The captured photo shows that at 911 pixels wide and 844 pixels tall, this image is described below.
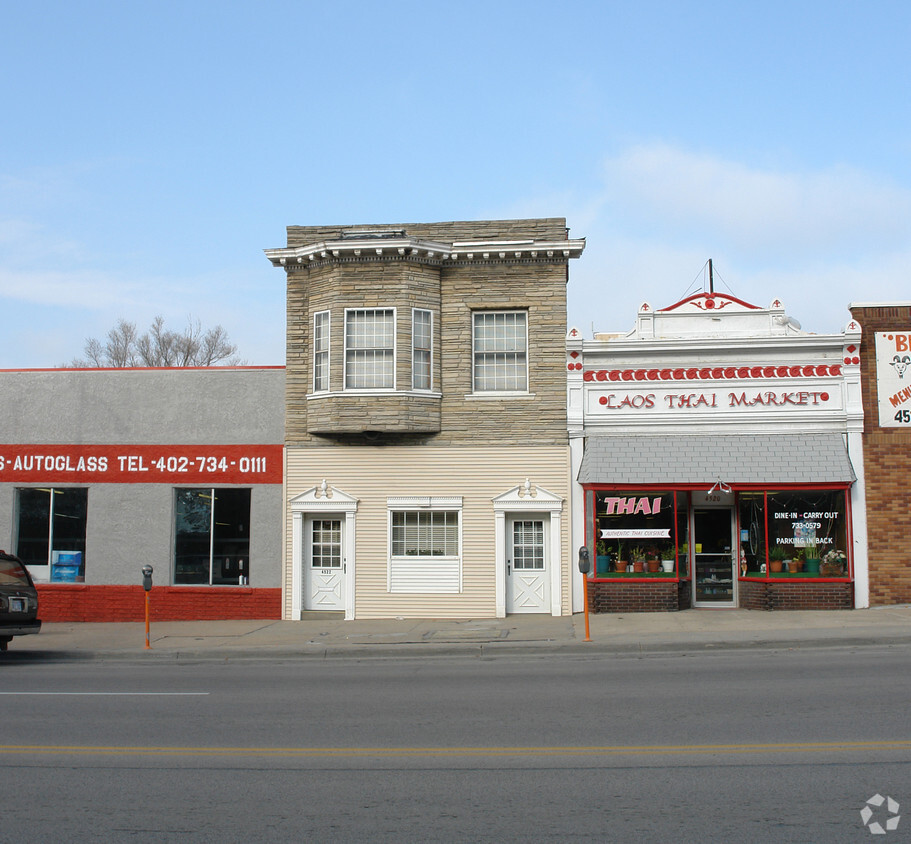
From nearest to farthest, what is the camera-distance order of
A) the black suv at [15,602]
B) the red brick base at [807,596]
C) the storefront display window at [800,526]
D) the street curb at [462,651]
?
the street curb at [462,651] → the black suv at [15,602] → the red brick base at [807,596] → the storefront display window at [800,526]


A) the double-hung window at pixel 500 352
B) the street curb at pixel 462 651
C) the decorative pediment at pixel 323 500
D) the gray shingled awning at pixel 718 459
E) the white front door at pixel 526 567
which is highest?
the double-hung window at pixel 500 352

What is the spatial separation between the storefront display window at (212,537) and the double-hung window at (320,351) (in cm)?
277

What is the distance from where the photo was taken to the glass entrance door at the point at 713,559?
737 inches

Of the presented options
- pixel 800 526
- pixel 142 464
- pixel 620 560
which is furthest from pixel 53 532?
pixel 800 526

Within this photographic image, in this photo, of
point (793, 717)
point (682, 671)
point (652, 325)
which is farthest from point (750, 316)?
point (793, 717)

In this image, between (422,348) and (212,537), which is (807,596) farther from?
(212,537)

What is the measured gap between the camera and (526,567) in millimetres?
18812

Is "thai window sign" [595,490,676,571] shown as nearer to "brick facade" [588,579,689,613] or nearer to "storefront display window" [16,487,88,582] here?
"brick facade" [588,579,689,613]

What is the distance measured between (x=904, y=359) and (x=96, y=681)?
1560cm

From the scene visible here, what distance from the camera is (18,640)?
57.2ft

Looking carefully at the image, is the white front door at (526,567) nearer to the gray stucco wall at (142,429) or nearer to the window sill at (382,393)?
the window sill at (382,393)

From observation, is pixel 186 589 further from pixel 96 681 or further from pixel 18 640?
pixel 96 681

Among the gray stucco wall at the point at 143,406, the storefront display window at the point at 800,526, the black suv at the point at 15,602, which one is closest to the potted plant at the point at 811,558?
the storefront display window at the point at 800,526

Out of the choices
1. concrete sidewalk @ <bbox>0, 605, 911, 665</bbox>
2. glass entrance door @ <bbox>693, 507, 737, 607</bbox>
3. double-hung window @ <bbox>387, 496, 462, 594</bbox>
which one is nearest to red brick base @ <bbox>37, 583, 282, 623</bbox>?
concrete sidewalk @ <bbox>0, 605, 911, 665</bbox>
